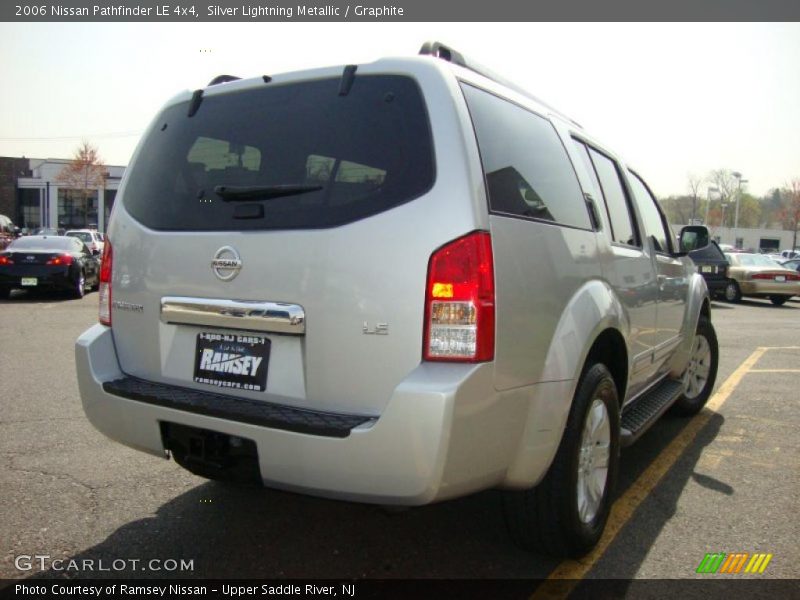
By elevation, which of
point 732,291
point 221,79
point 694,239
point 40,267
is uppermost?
point 221,79

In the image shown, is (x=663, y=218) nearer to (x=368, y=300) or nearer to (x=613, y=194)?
(x=613, y=194)

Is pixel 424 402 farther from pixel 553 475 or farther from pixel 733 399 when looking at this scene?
pixel 733 399

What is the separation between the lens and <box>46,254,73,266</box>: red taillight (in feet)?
44.3

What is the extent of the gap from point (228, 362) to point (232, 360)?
0.07 ft

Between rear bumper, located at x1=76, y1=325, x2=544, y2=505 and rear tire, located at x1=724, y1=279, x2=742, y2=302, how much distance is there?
20.1 meters

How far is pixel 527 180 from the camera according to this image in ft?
8.97

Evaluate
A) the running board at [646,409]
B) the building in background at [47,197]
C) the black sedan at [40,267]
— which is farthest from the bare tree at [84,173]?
the running board at [646,409]

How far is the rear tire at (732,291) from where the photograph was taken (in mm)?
Answer: 20094

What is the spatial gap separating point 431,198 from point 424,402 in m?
0.70

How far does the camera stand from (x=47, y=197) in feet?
196

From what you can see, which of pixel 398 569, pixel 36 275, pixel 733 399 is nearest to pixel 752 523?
pixel 398 569

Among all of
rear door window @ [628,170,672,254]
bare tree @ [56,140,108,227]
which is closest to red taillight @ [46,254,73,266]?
rear door window @ [628,170,672,254]

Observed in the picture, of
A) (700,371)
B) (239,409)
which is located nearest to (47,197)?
(700,371)

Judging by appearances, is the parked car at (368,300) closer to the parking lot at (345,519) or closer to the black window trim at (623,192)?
the parking lot at (345,519)
